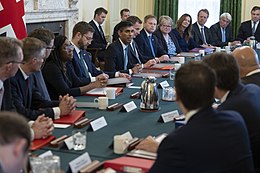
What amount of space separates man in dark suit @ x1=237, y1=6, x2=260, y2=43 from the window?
105 cm

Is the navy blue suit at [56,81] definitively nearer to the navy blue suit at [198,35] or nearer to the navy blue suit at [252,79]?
the navy blue suit at [252,79]

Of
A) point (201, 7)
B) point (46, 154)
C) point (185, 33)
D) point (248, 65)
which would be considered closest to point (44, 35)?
point (248, 65)

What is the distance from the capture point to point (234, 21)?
1004 centimetres

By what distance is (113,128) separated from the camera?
289 cm

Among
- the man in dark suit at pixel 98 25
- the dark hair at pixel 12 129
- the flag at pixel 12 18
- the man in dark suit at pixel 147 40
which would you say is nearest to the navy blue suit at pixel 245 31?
the man in dark suit at pixel 98 25

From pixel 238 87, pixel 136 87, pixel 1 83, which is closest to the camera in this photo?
pixel 238 87

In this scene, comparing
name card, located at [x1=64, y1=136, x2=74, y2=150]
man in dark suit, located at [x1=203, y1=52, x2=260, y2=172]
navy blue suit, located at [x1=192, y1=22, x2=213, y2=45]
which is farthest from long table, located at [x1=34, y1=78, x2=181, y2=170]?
navy blue suit, located at [x1=192, y1=22, x2=213, y2=45]

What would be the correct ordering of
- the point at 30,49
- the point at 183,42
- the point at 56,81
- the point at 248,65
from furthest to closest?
the point at 183,42 → the point at 56,81 → the point at 248,65 → the point at 30,49

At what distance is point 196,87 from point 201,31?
6.91 m

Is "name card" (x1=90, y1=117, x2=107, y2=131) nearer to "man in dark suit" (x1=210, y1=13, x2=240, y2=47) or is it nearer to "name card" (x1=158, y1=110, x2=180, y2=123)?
"name card" (x1=158, y1=110, x2=180, y2=123)

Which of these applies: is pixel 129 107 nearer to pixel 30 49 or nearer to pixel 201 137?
pixel 30 49

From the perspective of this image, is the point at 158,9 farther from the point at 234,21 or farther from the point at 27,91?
the point at 27,91

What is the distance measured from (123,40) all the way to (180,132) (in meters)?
3.64

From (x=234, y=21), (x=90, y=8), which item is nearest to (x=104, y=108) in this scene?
(x=90, y=8)
